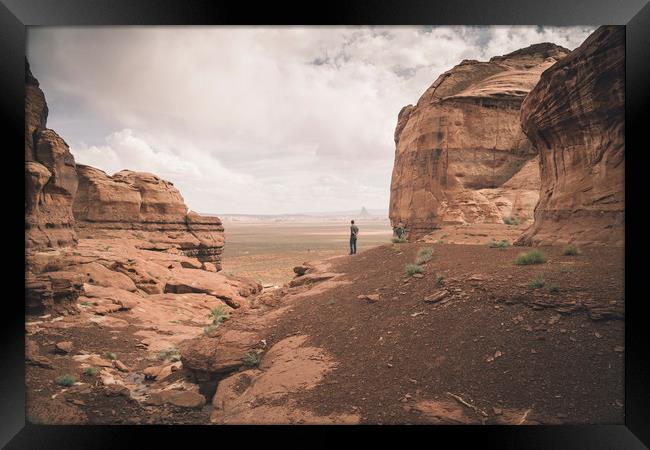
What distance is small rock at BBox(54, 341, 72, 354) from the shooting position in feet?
24.6

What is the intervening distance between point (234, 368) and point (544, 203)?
10.5m

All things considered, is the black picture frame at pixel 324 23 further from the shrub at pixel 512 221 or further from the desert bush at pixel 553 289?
the shrub at pixel 512 221

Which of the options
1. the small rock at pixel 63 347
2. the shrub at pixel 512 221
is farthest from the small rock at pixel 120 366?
the shrub at pixel 512 221

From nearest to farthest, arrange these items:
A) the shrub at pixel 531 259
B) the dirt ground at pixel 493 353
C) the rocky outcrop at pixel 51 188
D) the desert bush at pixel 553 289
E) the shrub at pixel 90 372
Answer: the dirt ground at pixel 493 353
the desert bush at pixel 553 289
the shrub at pixel 90 372
the shrub at pixel 531 259
the rocky outcrop at pixel 51 188

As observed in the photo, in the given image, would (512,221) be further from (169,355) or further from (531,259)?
(169,355)

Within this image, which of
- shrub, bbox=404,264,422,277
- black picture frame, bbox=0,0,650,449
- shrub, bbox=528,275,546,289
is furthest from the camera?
shrub, bbox=404,264,422,277

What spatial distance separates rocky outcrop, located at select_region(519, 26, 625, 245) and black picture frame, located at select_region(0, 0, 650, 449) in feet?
2.23

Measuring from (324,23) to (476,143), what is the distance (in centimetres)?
1825

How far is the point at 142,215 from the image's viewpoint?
940 inches

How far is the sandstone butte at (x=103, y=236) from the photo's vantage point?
9281 mm

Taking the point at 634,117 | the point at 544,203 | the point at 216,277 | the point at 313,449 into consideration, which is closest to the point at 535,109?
the point at 544,203

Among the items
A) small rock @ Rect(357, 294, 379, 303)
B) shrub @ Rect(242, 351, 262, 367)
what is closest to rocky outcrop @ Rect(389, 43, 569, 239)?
small rock @ Rect(357, 294, 379, 303)

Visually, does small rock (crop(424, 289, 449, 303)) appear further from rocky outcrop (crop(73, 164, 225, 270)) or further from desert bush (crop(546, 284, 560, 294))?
rocky outcrop (crop(73, 164, 225, 270))

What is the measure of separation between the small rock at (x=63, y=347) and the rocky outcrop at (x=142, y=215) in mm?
15264
